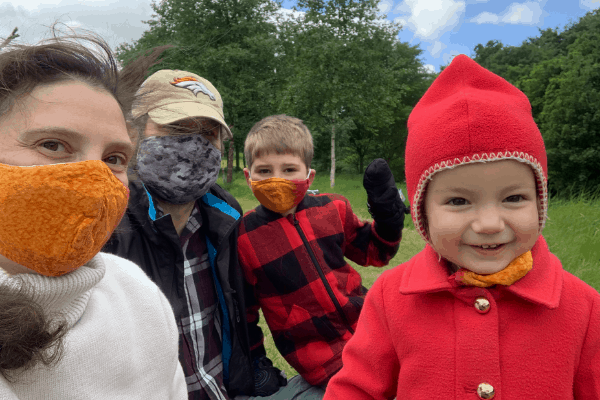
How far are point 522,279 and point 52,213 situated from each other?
132cm

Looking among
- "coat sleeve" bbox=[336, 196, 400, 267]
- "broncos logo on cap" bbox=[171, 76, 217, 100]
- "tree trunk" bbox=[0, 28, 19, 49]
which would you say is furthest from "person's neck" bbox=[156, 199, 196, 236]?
"tree trunk" bbox=[0, 28, 19, 49]

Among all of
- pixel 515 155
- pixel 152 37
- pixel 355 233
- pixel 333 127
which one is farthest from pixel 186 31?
pixel 515 155

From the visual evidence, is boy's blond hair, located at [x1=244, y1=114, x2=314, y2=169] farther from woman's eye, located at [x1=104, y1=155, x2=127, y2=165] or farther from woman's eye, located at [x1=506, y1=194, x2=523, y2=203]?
woman's eye, located at [x1=506, y1=194, x2=523, y2=203]

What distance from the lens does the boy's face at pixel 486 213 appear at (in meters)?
1.12

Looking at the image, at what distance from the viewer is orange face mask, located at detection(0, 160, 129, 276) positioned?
0.87 meters

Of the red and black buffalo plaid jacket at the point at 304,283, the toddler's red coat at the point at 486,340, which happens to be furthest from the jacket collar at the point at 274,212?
the toddler's red coat at the point at 486,340

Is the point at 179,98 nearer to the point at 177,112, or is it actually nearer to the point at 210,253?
the point at 177,112

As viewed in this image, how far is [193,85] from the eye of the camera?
7.07ft

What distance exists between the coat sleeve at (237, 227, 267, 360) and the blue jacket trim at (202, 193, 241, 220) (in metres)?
0.16

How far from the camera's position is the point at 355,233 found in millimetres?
2570

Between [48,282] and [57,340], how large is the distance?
15cm

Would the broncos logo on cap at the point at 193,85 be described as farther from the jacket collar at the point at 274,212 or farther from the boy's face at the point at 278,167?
the jacket collar at the point at 274,212

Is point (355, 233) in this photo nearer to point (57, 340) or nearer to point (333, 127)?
point (57, 340)

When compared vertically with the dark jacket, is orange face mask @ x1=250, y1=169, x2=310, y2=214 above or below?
above
